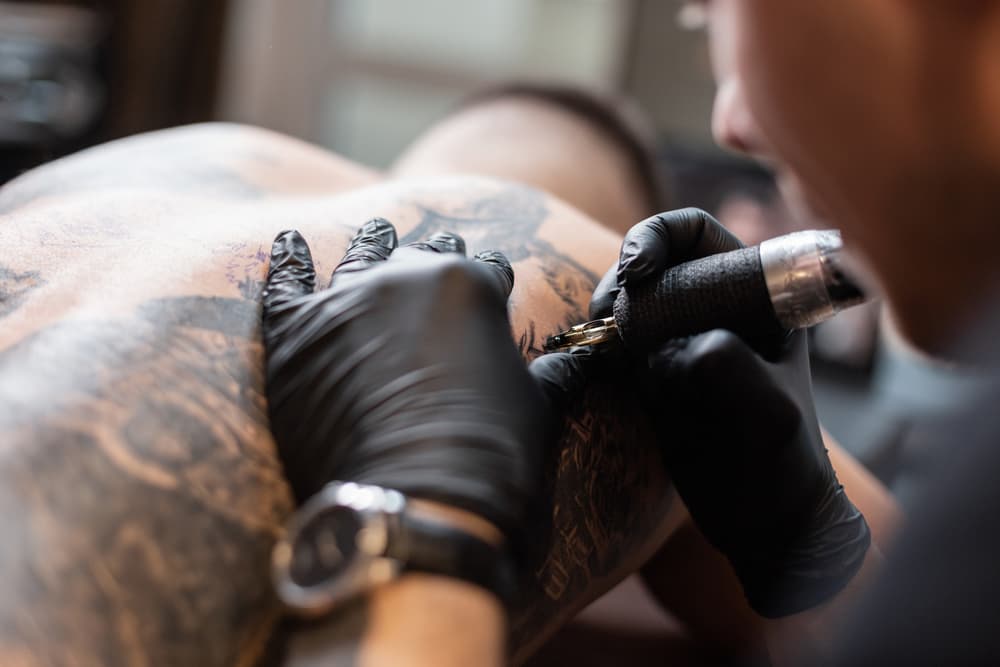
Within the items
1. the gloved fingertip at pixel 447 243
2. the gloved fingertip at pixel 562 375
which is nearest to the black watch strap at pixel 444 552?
the gloved fingertip at pixel 562 375

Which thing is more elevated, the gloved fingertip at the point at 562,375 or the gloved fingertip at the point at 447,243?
the gloved fingertip at the point at 447,243

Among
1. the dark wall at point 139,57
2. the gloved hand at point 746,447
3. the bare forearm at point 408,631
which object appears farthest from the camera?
the dark wall at point 139,57

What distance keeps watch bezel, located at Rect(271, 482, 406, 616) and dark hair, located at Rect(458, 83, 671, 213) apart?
93 centimetres

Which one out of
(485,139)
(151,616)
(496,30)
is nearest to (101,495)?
(151,616)

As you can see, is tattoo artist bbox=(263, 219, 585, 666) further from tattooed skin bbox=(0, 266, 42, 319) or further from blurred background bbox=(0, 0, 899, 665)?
blurred background bbox=(0, 0, 899, 665)

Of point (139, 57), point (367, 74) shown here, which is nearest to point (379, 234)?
point (139, 57)

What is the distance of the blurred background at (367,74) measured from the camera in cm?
216

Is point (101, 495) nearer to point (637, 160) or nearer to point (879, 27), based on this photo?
point (879, 27)

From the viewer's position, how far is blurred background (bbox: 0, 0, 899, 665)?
2.16 m

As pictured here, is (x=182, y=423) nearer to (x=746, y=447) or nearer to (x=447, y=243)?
(x=447, y=243)

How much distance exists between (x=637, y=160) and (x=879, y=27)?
2.62 feet

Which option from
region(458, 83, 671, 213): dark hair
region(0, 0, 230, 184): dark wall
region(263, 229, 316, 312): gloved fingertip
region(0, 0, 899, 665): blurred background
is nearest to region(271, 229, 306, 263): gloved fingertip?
region(263, 229, 316, 312): gloved fingertip

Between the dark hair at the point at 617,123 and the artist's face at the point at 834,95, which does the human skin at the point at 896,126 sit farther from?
the dark hair at the point at 617,123

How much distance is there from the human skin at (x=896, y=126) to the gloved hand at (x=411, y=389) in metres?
0.26
